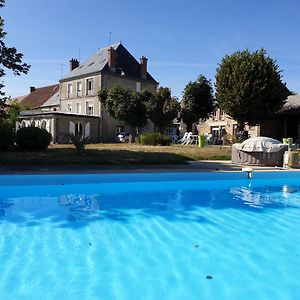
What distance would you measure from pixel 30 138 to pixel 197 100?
72.2 feet

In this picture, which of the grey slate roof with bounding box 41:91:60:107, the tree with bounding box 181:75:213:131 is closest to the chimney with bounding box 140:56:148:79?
the tree with bounding box 181:75:213:131

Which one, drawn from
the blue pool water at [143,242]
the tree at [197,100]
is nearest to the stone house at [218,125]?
the tree at [197,100]

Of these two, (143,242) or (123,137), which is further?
(123,137)

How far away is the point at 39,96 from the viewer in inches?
2301

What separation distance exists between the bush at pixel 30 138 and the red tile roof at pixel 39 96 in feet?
127

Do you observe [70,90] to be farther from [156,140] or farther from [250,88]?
[250,88]

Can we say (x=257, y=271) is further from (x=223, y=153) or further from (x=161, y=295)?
(x=223, y=153)

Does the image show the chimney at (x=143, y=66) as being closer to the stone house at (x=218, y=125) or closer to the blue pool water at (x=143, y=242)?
the stone house at (x=218, y=125)

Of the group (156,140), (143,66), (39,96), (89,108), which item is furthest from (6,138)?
(39,96)

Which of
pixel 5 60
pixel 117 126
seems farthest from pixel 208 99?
pixel 5 60

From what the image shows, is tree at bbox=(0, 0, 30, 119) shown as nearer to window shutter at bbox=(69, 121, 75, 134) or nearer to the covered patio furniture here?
the covered patio furniture

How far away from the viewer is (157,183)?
1295 centimetres

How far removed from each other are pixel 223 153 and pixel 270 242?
14.7 meters

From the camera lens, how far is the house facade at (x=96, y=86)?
40000mm
